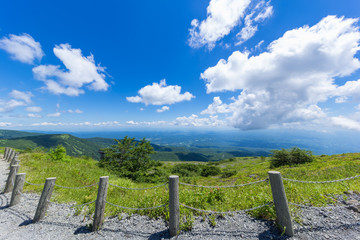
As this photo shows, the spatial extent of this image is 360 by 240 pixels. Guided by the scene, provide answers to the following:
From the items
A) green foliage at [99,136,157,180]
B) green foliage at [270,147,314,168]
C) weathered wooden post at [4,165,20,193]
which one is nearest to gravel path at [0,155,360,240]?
weathered wooden post at [4,165,20,193]

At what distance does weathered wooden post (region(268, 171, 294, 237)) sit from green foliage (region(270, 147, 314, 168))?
17.6 metres

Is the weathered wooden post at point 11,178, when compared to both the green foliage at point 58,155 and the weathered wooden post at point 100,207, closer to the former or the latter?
the weathered wooden post at point 100,207

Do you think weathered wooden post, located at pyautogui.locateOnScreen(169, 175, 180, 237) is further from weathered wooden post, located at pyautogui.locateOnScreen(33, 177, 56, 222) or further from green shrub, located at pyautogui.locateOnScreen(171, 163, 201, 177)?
green shrub, located at pyautogui.locateOnScreen(171, 163, 201, 177)

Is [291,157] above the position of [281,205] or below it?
below

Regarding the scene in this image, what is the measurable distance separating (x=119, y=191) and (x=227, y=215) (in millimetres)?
6157

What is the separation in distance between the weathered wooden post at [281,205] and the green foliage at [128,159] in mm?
14595

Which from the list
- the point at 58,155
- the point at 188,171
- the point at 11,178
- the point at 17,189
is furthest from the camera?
the point at 188,171

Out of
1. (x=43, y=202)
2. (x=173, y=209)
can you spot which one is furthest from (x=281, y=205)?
(x=43, y=202)

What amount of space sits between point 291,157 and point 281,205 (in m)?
18.3

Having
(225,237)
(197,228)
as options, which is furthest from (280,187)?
(197,228)

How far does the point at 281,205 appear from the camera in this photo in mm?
3988

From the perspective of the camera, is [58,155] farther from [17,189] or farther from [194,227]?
[194,227]

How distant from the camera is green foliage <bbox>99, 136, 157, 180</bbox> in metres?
16.5

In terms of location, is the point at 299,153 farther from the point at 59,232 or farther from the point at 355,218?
the point at 59,232
